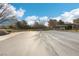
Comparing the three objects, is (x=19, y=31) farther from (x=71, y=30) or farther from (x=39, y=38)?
(x=71, y=30)

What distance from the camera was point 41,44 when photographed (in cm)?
336

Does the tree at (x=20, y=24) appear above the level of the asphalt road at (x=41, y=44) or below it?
above

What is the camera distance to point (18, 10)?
11.0 feet

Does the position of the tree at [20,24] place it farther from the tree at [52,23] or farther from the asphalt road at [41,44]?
the tree at [52,23]

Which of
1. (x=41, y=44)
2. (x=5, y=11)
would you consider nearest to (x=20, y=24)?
(x=5, y=11)

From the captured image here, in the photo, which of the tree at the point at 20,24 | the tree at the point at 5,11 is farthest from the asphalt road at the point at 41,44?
the tree at the point at 5,11

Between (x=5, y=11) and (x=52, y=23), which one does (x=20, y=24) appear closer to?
(x=5, y=11)

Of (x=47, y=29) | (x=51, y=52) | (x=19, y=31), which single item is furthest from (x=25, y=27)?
(x=51, y=52)

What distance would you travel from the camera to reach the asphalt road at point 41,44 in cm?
327

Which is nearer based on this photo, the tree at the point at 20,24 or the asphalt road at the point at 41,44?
the asphalt road at the point at 41,44

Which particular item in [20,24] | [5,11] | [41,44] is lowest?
[41,44]


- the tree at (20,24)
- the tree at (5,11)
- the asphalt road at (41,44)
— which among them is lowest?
the asphalt road at (41,44)

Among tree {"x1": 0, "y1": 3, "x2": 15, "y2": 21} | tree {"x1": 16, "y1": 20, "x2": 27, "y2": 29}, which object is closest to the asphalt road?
tree {"x1": 16, "y1": 20, "x2": 27, "y2": 29}

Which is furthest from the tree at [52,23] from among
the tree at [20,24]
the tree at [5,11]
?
the tree at [5,11]
